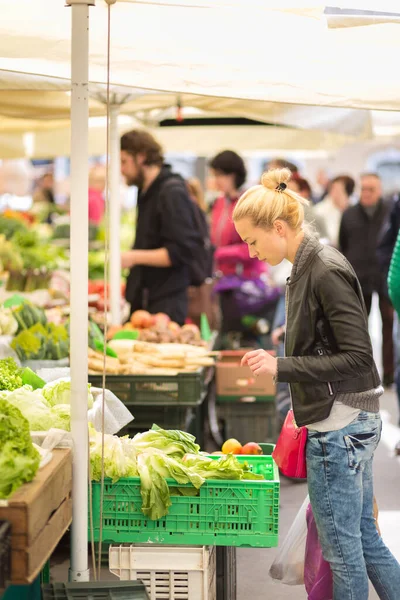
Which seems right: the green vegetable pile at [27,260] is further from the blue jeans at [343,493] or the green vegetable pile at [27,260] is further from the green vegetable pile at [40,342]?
the blue jeans at [343,493]

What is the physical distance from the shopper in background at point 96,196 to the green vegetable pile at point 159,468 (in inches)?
382

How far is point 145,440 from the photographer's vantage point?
4168 millimetres

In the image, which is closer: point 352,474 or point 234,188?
point 352,474

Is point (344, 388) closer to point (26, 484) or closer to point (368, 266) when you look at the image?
point (26, 484)

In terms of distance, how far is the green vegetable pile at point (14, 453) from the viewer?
3086 millimetres

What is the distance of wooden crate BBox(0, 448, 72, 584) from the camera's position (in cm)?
296

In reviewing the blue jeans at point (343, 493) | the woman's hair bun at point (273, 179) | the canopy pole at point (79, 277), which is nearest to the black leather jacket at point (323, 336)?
the blue jeans at point (343, 493)

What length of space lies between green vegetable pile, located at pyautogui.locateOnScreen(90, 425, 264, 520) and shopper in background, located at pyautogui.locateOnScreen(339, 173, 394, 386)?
707 cm

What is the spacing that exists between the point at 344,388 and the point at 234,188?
18.5 feet

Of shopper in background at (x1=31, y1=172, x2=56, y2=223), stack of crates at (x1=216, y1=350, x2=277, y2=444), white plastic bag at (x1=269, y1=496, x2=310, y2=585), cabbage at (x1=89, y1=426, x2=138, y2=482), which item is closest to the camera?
cabbage at (x1=89, y1=426, x2=138, y2=482)

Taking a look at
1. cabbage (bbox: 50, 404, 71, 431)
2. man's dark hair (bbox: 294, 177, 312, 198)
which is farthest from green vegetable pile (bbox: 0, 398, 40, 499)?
man's dark hair (bbox: 294, 177, 312, 198)

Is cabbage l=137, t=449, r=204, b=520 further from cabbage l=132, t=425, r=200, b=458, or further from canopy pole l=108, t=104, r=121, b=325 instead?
canopy pole l=108, t=104, r=121, b=325

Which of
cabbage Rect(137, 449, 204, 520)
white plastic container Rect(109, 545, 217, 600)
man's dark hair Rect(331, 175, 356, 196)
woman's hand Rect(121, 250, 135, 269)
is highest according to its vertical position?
man's dark hair Rect(331, 175, 356, 196)

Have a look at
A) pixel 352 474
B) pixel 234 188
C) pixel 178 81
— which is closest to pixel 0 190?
pixel 234 188
